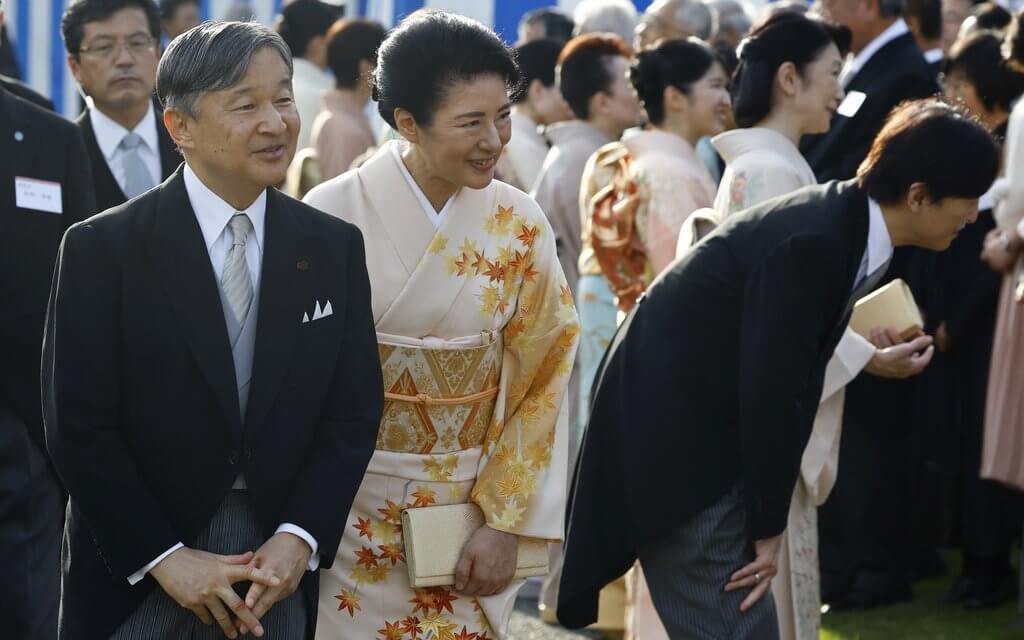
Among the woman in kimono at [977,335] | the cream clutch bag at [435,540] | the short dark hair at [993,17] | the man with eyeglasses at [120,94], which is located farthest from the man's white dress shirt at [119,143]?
the short dark hair at [993,17]

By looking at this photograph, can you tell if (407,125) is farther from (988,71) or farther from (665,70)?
(988,71)

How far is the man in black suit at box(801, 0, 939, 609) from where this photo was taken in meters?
5.84

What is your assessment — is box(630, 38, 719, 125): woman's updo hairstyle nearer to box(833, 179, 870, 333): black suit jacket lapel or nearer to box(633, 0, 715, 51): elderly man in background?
box(633, 0, 715, 51): elderly man in background

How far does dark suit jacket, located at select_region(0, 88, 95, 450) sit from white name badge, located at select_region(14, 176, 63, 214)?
0.01 m

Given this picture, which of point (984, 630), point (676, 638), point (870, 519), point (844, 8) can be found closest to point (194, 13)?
point (844, 8)

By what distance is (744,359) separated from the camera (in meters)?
3.40

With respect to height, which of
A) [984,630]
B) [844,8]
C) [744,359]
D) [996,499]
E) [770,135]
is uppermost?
[844,8]

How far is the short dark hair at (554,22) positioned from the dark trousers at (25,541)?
487cm

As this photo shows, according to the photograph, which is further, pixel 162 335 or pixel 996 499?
pixel 996 499

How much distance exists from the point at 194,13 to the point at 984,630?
5.50m

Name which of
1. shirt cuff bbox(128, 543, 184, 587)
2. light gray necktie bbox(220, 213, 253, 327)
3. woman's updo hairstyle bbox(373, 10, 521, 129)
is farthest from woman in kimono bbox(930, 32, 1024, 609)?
shirt cuff bbox(128, 543, 184, 587)

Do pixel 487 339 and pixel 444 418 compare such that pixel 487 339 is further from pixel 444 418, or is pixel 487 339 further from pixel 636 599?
pixel 636 599

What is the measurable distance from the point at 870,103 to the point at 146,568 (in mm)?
4011

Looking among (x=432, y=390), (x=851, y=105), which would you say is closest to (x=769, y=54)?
(x=851, y=105)
